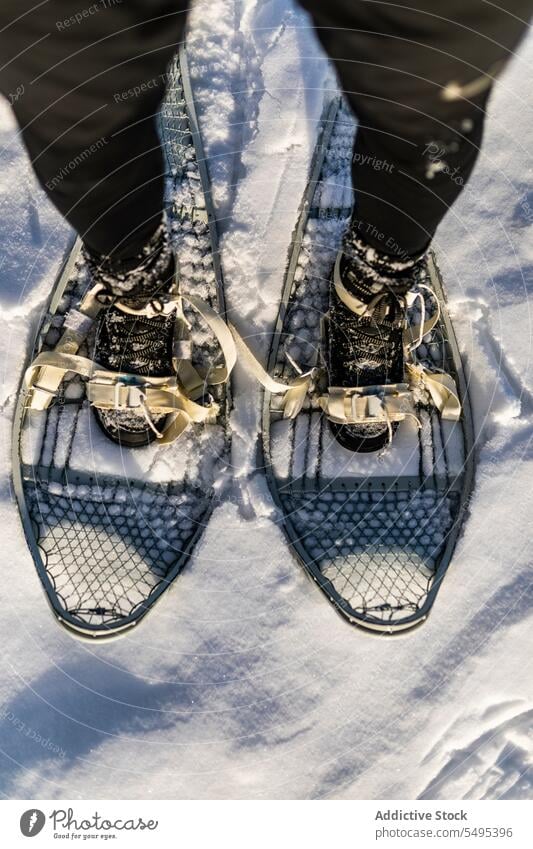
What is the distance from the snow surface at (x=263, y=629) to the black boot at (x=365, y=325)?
20 centimetres

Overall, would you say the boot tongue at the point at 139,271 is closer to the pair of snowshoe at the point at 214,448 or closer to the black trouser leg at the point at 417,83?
the pair of snowshoe at the point at 214,448

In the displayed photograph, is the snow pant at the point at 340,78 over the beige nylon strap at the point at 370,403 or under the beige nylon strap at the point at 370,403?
over

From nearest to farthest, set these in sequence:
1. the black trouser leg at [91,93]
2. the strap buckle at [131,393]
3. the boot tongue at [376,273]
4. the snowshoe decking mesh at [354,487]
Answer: the black trouser leg at [91,93] → the boot tongue at [376,273] → the strap buckle at [131,393] → the snowshoe decking mesh at [354,487]

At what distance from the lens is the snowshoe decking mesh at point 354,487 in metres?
1.19

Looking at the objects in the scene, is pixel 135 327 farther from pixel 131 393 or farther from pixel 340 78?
pixel 340 78

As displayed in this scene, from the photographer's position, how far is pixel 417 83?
0.79 m

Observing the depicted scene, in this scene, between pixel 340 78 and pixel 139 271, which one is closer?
pixel 340 78

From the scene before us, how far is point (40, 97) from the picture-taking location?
0.79 m
